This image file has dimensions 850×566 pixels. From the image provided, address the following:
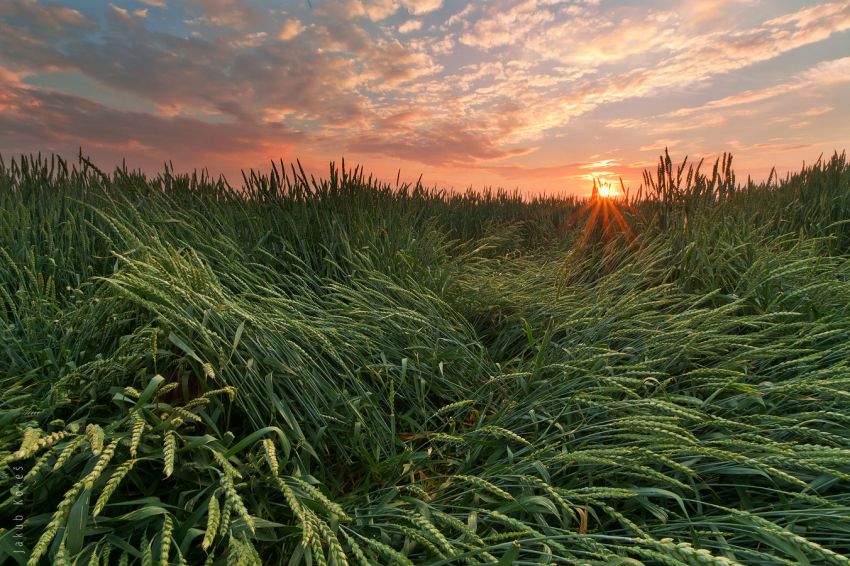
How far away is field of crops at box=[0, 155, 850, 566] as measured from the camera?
1.03 meters

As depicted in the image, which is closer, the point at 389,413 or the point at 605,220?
the point at 389,413

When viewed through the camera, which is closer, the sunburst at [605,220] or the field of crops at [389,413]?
the field of crops at [389,413]

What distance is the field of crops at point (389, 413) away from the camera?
1032mm

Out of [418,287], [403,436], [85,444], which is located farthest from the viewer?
[418,287]

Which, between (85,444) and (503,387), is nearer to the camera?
(85,444)

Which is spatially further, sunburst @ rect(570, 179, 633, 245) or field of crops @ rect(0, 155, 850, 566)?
sunburst @ rect(570, 179, 633, 245)

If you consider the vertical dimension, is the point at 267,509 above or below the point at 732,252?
below

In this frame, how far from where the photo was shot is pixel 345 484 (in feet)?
4.84

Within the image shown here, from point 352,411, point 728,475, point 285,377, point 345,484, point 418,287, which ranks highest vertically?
point 418,287

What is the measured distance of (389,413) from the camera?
69.3 inches

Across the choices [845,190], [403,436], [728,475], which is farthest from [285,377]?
[845,190]

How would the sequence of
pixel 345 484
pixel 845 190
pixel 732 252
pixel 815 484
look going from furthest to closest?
pixel 845 190, pixel 732 252, pixel 345 484, pixel 815 484

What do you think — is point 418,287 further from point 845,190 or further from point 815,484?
point 845,190

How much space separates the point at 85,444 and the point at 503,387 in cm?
136
